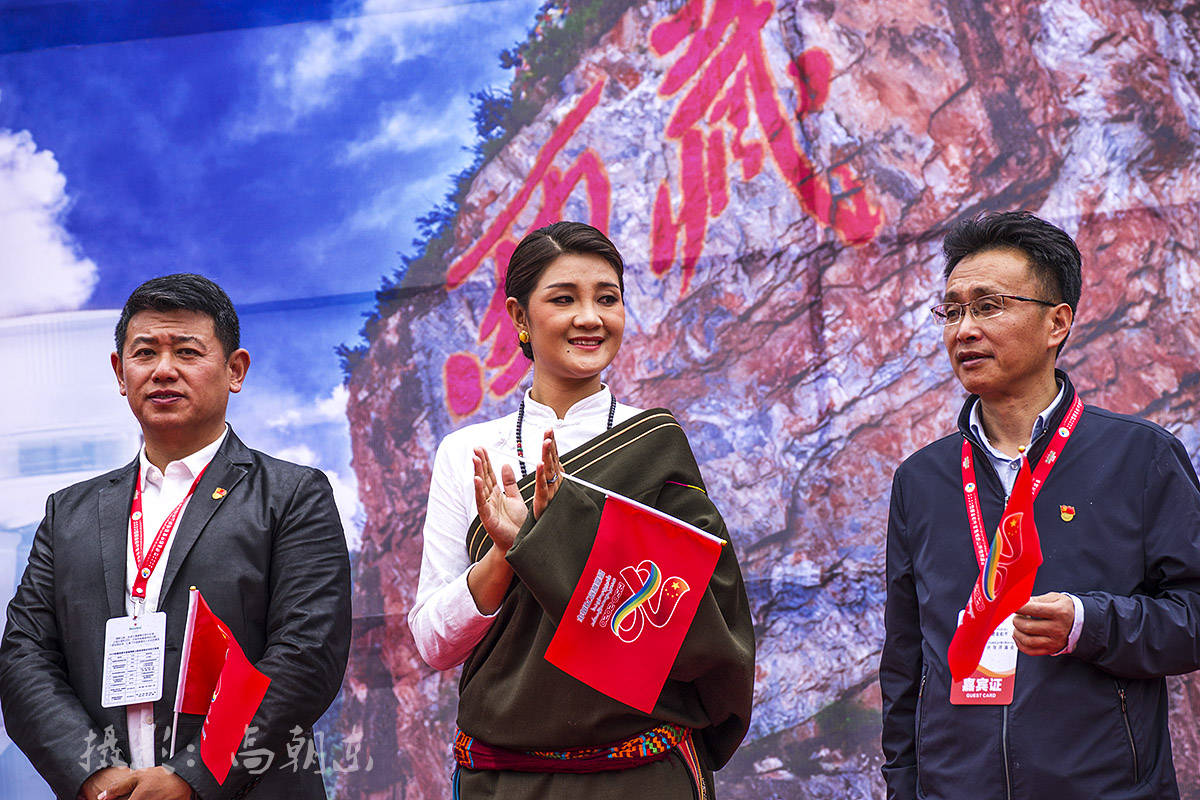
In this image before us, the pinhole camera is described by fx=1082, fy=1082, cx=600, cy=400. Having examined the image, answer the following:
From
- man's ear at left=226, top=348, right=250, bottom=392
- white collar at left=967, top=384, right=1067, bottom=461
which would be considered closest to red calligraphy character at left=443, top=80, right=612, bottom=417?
man's ear at left=226, top=348, right=250, bottom=392

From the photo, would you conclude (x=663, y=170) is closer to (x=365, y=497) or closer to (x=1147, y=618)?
(x=365, y=497)

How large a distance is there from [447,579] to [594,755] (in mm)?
426

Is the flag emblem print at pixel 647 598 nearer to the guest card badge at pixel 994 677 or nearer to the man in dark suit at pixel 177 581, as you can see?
the guest card badge at pixel 994 677

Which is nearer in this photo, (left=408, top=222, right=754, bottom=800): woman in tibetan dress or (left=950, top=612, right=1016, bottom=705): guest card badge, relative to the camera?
(left=408, top=222, right=754, bottom=800): woman in tibetan dress

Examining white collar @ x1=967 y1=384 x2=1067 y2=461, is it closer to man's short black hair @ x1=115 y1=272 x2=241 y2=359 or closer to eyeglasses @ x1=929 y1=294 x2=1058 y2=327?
eyeglasses @ x1=929 y1=294 x2=1058 y2=327

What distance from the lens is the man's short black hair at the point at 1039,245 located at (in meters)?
2.19

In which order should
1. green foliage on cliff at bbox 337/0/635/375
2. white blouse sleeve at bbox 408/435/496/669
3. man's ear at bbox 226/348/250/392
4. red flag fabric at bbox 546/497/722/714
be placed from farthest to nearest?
1. green foliage on cliff at bbox 337/0/635/375
2. man's ear at bbox 226/348/250/392
3. white blouse sleeve at bbox 408/435/496/669
4. red flag fabric at bbox 546/497/722/714

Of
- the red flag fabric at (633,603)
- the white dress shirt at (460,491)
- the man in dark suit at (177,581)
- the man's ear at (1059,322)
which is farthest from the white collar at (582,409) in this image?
the man's ear at (1059,322)

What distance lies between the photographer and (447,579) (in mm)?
1978

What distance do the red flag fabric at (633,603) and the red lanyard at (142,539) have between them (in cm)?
94

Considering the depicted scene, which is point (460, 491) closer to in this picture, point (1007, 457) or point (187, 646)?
point (187, 646)

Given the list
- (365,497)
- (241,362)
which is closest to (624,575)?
(241,362)

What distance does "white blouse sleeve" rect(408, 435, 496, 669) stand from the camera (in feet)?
6.06

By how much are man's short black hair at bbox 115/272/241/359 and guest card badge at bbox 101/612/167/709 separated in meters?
0.62
